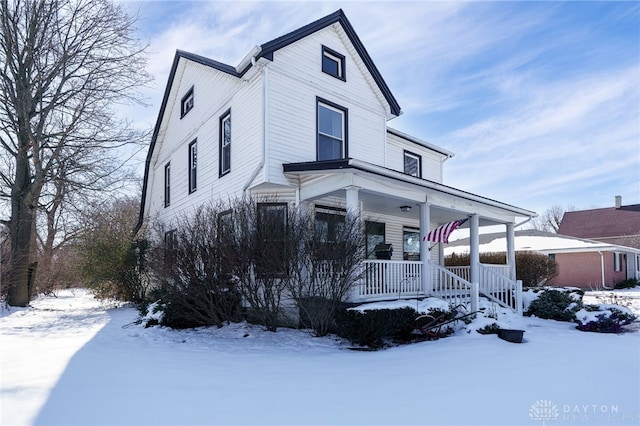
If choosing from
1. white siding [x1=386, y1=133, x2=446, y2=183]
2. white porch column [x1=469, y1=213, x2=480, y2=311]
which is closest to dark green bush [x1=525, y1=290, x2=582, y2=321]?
white porch column [x1=469, y1=213, x2=480, y2=311]

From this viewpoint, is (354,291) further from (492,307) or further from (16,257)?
(16,257)

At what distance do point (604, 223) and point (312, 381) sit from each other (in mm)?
42483

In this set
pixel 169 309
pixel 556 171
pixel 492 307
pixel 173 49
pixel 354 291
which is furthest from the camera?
pixel 556 171

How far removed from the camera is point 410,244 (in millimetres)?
14859

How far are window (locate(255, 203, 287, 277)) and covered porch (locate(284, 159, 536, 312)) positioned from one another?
1.56 metres

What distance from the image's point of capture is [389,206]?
39.3ft

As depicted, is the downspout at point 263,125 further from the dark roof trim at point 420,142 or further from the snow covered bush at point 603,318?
the snow covered bush at point 603,318

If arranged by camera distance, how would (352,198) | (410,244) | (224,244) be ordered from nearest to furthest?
(224,244) < (352,198) < (410,244)

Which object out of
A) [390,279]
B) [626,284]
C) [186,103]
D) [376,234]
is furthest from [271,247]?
[626,284]

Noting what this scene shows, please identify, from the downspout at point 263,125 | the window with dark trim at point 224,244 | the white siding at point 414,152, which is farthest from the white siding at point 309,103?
the window with dark trim at point 224,244

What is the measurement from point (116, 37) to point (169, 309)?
11.9 meters

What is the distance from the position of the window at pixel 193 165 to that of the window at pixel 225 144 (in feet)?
6.56

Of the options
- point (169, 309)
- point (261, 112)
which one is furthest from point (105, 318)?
point (261, 112)

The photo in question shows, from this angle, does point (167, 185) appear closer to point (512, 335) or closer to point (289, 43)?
point (289, 43)
